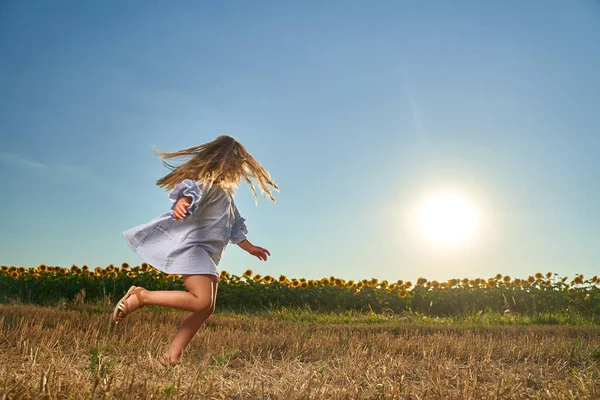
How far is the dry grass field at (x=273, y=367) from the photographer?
294 cm

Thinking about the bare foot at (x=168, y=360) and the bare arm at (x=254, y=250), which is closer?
the bare foot at (x=168, y=360)

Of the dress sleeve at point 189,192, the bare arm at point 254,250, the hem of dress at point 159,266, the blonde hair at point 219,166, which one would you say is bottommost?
the hem of dress at point 159,266

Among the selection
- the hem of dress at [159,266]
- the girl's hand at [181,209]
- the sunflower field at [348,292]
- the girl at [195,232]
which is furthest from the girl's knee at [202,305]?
the sunflower field at [348,292]

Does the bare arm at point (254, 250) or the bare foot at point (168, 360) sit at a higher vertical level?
the bare arm at point (254, 250)

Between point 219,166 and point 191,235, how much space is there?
0.70m

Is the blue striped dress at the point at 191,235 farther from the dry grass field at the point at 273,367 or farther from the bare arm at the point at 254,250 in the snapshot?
the dry grass field at the point at 273,367

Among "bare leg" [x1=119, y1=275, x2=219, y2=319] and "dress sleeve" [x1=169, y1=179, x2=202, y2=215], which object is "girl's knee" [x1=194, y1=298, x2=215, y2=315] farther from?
"dress sleeve" [x1=169, y1=179, x2=202, y2=215]

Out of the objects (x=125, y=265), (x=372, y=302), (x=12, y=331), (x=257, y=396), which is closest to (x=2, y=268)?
(x=125, y=265)

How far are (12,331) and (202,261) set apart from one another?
2.07 meters

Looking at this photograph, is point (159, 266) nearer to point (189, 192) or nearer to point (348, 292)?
point (189, 192)

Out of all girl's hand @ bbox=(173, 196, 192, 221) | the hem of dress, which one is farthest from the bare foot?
girl's hand @ bbox=(173, 196, 192, 221)

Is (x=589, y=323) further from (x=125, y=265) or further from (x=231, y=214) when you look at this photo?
(x=125, y=265)

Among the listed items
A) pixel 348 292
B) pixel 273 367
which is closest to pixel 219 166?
pixel 273 367

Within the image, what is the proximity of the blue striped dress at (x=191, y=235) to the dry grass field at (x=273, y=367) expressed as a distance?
75 centimetres
